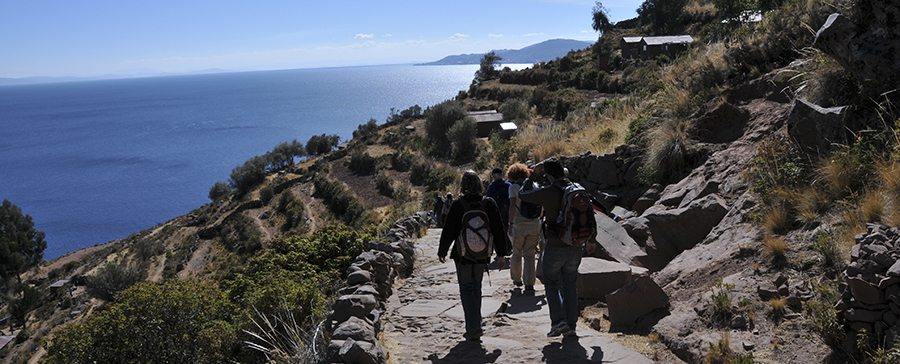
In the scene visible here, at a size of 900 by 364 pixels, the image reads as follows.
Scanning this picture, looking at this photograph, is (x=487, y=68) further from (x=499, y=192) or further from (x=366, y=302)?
(x=366, y=302)

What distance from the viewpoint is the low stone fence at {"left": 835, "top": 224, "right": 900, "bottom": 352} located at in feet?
10.6

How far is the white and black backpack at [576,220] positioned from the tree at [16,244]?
6434 centimetres

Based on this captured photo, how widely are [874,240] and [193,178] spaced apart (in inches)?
4519

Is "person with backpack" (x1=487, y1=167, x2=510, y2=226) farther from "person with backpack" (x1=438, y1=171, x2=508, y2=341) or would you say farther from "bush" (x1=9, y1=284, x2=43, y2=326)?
"bush" (x1=9, y1=284, x2=43, y2=326)

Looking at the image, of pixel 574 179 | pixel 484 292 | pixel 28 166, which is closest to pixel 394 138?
pixel 574 179

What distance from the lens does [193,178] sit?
102188mm

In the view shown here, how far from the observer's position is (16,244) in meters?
50.8

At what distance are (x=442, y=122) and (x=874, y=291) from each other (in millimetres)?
38194

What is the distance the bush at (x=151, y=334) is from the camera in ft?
17.4

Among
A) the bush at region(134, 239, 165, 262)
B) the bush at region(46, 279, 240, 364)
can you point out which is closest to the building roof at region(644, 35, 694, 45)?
the bush at region(46, 279, 240, 364)

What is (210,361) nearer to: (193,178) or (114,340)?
(114,340)

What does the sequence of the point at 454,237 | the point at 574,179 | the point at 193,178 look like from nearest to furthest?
the point at 454,237 < the point at 574,179 < the point at 193,178

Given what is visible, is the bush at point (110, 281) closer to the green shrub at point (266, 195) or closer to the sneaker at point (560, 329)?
the green shrub at point (266, 195)

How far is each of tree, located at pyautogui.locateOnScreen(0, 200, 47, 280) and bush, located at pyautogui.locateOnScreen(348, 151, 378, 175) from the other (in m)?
37.8
